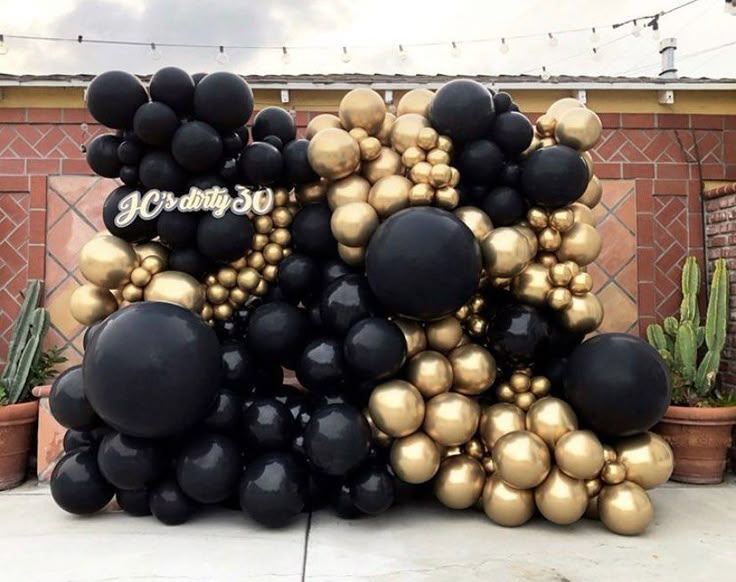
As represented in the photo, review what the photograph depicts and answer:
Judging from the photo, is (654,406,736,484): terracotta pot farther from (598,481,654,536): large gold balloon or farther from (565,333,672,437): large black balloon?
(598,481,654,536): large gold balloon

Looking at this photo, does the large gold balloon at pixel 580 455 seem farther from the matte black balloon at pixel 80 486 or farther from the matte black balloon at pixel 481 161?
the matte black balloon at pixel 80 486

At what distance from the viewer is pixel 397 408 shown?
9.18 ft

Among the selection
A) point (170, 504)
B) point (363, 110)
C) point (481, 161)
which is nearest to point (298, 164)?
point (363, 110)

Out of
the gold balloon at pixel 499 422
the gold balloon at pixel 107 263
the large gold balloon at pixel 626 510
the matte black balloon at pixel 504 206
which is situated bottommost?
the large gold balloon at pixel 626 510

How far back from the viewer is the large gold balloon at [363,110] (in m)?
3.20

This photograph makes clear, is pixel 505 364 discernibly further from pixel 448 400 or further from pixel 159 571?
pixel 159 571

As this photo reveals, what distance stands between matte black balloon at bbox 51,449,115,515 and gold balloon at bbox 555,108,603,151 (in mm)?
2870

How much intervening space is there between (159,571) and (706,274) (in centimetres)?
401

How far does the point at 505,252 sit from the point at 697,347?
1760 mm

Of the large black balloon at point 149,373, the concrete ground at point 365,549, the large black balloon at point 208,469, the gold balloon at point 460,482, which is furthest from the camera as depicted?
the gold balloon at point 460,482

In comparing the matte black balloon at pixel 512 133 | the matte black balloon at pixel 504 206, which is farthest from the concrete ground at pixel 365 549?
the matte black balloon at pixel 512 133

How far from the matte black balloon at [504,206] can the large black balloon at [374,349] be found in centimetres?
82

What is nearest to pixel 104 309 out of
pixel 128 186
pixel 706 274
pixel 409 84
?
pixel 128 186

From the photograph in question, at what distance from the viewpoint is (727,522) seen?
2.95 meters
